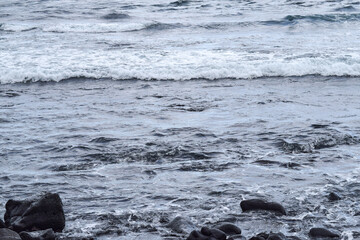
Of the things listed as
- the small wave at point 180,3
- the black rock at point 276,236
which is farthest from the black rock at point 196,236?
the small wave at point 180,3

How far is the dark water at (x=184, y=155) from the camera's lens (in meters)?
5.98

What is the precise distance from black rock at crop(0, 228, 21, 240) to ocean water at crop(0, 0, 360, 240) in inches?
21.8

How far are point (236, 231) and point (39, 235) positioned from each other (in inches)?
72.0

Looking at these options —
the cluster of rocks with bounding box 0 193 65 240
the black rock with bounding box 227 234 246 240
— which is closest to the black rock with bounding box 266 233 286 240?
the black rock with bounding box 227 234 246 240

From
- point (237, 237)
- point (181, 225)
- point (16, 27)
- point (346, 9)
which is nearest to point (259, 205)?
point (237, 237)

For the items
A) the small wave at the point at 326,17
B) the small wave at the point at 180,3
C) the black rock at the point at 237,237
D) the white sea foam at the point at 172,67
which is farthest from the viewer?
the small wave at the point at 180,3

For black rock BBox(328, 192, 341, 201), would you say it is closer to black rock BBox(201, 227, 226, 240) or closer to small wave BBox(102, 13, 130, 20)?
black rock BBox(201, 227, 226, 240)

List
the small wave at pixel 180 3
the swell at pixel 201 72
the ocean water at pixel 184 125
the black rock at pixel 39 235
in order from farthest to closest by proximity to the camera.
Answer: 1. the small wave at pixel 180 3
2. the swell at pixel 201 72
3. the ocean water at pixel 184 125
4. the black rock at pixel 39 235

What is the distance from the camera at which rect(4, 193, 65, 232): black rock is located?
552 centimetres

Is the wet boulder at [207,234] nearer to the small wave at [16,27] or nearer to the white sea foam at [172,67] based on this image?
the white sea foam at [172,67]

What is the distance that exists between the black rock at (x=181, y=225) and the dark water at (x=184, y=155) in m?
0.08

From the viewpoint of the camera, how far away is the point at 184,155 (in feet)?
26.1

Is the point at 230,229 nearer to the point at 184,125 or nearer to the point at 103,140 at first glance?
the point at 103,140

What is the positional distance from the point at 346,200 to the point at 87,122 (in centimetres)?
509
